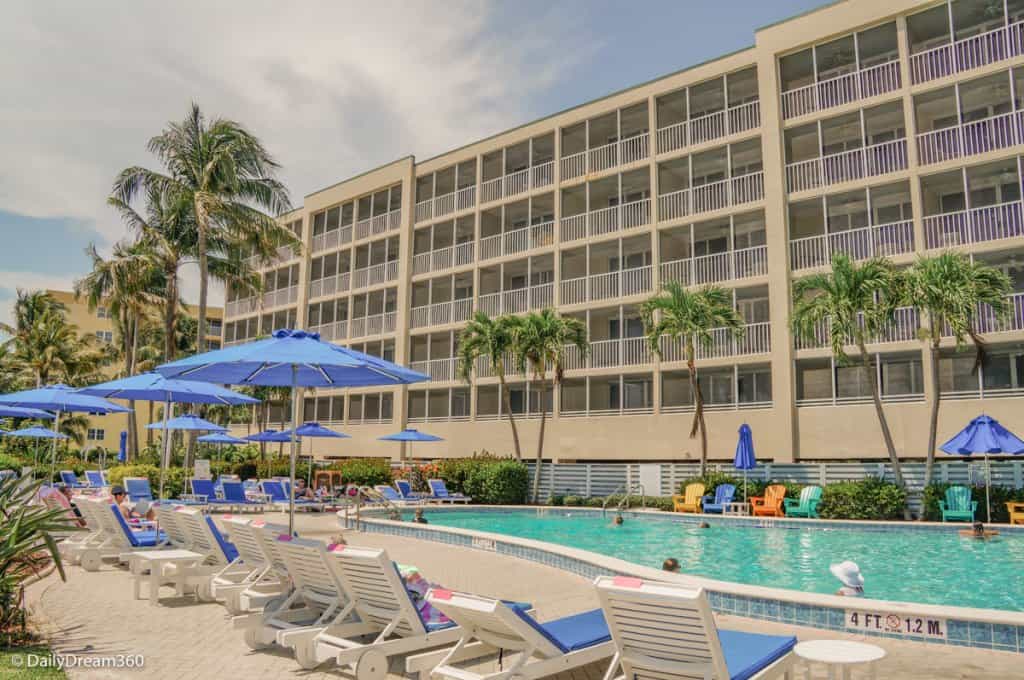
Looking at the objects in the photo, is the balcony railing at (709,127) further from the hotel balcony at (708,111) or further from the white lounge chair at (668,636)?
the white lounge chair at (668,636)

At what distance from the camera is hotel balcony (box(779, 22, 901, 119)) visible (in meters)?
23.3

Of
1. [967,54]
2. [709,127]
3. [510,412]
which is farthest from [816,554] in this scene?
[709,127]

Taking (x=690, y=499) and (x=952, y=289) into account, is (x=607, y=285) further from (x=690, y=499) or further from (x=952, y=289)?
(x=952, y=289)

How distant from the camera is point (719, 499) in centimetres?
2081

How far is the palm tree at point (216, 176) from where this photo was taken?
2620cm

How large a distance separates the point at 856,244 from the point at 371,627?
21134 mm

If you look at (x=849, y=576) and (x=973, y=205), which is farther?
(x=973, y=205)

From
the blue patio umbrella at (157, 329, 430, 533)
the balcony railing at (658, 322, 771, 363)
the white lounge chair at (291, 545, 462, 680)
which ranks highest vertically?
the balcony railing at (658, 322, 771, 363)

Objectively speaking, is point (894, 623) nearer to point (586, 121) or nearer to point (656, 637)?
point (656, 637)

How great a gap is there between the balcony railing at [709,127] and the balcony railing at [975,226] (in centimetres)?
659

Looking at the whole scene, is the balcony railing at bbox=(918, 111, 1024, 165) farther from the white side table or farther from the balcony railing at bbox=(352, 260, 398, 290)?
the balcony railing at bbox=(352, 260, 398, 290)

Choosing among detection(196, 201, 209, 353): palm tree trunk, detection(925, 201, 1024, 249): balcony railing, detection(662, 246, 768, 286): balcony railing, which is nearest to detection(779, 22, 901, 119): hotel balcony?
detection(925, 201, 1024, 249): balcony railing

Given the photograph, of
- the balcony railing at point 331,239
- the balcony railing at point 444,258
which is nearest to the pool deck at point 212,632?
the balcony railing at point 444,258

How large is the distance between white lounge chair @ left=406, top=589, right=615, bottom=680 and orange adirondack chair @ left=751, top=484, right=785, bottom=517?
1560 cm
